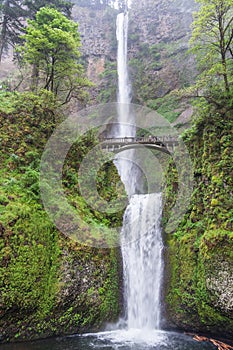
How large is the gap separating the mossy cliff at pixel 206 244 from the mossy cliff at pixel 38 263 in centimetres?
209

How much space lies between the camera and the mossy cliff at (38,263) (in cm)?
709

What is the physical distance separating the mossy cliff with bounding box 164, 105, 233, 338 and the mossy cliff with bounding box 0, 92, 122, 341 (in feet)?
6.85

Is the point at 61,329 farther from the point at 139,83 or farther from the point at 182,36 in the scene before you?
the point at 182,36

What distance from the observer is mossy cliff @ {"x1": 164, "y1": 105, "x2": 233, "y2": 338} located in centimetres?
732

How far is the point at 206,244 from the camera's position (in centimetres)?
782

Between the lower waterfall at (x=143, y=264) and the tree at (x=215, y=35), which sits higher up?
the tree at (x=215, y=35)

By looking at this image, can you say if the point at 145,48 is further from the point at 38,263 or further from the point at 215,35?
the point at 38,263

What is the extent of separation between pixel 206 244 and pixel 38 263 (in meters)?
4.75

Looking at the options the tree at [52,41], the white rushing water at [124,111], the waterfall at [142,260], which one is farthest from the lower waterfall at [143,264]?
the white rushing water at [124,111]

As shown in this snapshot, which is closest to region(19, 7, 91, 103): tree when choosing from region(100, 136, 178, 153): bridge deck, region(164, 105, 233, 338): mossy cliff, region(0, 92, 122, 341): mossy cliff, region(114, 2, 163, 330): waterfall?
region(0, 92, 122, 341): mossy cliff

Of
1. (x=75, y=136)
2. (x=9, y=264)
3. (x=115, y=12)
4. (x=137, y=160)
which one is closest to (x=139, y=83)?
(x=137, y=160)

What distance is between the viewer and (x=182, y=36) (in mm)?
30422

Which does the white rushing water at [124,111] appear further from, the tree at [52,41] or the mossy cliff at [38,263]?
the mossy cliff at [38,263]

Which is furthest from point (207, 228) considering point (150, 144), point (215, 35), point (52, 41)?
point (52, 41)
